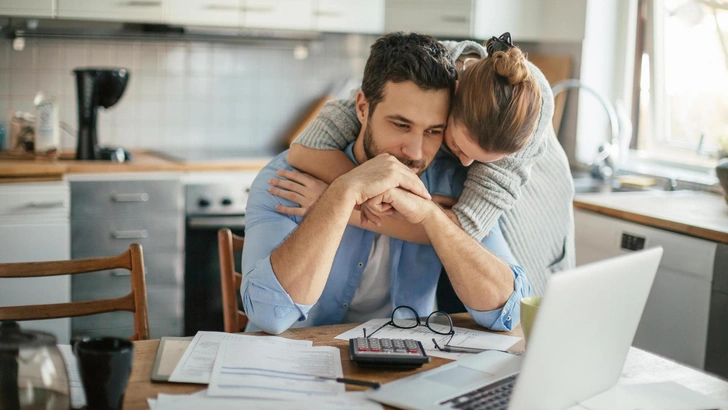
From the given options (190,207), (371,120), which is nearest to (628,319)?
(371,120)

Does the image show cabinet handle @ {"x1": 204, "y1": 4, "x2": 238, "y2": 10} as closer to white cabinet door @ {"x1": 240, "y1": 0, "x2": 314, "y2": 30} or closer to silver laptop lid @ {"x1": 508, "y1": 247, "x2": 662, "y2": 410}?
white cabinet door @ {"x1": 240, "y1": 0, "x2": 314, "y2": 30}

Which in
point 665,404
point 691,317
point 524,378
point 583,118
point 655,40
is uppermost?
point 655,40

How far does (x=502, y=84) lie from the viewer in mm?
1650

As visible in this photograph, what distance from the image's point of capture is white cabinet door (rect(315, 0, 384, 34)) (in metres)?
3.75

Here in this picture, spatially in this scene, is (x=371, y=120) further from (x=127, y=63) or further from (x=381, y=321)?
(x=127, y=63)

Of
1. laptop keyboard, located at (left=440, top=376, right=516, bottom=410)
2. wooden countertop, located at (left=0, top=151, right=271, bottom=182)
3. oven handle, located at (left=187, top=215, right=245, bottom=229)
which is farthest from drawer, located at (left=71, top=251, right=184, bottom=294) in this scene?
laptop keyboard, located at (left=440, top=376, right=516, bottom=410)

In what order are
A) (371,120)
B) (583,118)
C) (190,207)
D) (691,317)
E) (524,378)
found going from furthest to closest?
(583,118) → (190,207) → (691,317) → (371,120) → (524,378)

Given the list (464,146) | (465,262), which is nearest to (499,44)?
(464,146)

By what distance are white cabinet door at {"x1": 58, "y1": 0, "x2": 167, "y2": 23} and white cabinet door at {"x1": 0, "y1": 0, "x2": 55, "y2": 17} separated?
47 mm

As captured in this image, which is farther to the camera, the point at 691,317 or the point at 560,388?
the point at 691,317

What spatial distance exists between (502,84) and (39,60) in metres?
2.67

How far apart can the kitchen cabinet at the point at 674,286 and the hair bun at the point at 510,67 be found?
A: 1.27 metres

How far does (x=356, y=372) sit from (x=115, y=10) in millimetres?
2540

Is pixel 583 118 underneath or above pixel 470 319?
above
